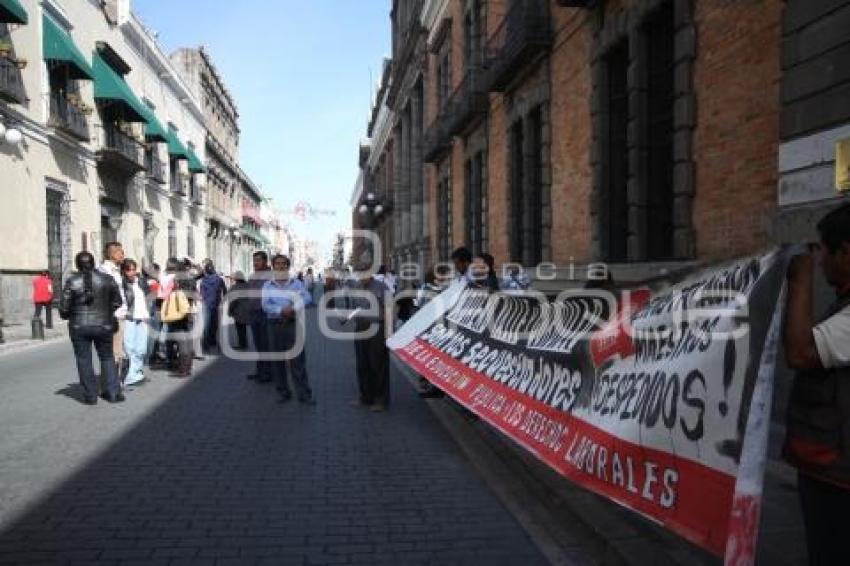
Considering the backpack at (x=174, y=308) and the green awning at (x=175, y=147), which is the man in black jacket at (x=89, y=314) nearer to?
the backpack at (x=174, y=308)

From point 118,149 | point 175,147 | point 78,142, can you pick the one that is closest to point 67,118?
point 78,142

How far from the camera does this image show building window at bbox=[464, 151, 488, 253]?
20141 millimetres

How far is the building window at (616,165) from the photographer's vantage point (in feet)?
38.4

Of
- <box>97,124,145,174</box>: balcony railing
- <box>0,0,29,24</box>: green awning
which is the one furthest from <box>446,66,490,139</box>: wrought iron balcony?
<box>97,124,145,174</box>: balcony railing

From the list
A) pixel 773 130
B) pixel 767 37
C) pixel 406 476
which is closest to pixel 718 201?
pixel 773 130

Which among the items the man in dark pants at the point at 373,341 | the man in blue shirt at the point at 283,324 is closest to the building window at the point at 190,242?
the man in blue shirt at the point at 283,324

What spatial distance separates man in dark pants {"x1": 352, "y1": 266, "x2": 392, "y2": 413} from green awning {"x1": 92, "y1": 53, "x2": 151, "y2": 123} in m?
20.9

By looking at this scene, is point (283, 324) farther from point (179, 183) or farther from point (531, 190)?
point (179, 183)

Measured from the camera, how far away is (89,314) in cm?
848

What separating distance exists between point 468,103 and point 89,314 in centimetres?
1333

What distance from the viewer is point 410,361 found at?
305 inches

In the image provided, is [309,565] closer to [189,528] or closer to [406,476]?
[189,528]

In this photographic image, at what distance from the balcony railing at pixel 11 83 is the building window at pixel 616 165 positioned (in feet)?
48.5

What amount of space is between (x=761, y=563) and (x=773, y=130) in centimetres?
511
